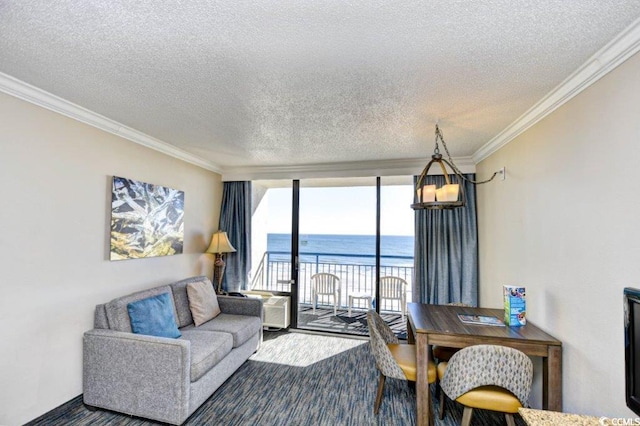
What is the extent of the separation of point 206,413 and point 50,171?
7.65ft

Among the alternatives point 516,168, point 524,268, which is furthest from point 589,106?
point 524,268

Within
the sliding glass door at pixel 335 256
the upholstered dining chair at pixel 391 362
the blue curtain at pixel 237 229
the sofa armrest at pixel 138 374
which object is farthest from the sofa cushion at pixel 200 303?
the upholstered dining chair at pixel 391 362

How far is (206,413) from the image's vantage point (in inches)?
91.9

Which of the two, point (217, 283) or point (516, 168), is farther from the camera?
point (217, 283)

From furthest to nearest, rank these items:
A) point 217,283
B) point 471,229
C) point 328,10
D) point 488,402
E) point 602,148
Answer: point 217,283, point 471,229, point 488,402, point 602,148, point 328,10

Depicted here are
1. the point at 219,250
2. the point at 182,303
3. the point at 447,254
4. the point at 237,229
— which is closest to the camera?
the point at 182,303

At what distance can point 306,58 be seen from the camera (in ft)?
5.40

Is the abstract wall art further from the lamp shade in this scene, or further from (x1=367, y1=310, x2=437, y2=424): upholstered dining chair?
(x1=367, y1=310, x2=437, y2=424): upholstered dining chair

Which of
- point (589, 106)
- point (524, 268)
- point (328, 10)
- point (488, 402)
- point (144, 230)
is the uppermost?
point (328, 10)

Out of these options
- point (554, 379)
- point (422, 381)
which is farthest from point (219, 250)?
point (554, 379)

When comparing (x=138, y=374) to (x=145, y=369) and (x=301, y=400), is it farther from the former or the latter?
(x=301, y=400)

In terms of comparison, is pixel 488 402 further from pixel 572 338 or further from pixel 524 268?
pixel 524 268

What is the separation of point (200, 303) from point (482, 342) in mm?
2846

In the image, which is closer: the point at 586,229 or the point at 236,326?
the point at 586,229
